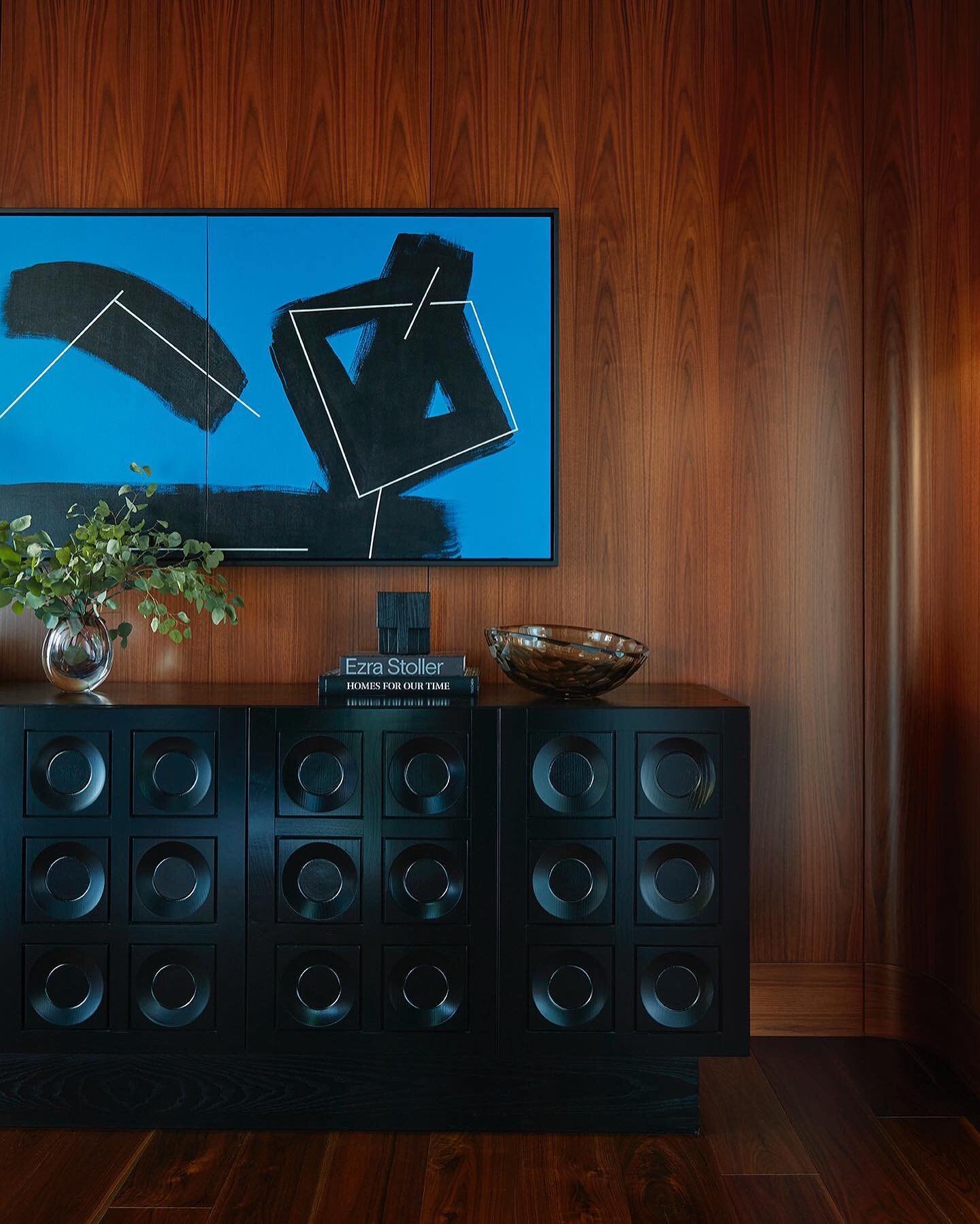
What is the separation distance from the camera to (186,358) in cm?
221

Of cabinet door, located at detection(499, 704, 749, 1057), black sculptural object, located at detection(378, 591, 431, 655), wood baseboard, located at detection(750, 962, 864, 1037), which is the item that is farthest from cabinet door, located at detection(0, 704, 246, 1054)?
wood baseboard, located at detection(750, 962, 864, 1037)

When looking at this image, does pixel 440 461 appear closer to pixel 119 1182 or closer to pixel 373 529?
pixel 373 529

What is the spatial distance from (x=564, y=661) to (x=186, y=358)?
1.13 m

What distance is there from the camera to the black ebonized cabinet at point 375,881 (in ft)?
5.92

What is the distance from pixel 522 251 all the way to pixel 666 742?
1.17m

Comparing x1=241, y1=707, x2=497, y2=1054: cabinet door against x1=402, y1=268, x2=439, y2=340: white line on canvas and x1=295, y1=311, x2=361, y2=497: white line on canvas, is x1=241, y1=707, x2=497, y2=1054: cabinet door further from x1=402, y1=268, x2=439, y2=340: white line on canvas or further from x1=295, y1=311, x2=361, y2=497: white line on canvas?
x1=402, y1=268, x2=439, y2=340: white line on canvas

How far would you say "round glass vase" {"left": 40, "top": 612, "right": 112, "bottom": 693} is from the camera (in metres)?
1.96

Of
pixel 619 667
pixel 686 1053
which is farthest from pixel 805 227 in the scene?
pixel 686 1053

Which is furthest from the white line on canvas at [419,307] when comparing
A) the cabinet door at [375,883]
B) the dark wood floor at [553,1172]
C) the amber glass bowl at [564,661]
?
the dark wood floor at [553,1172]

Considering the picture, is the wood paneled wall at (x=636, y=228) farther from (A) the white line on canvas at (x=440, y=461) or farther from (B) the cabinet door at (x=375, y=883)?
(B) the cabinet door at (x=375, y=883)

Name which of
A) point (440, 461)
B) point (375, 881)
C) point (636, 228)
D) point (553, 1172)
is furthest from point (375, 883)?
point (636, 228)

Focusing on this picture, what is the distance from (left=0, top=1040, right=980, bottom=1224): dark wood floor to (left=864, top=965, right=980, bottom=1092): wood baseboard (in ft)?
0.40

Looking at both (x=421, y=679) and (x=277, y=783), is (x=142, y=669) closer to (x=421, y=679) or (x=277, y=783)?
(x=277, y=783)

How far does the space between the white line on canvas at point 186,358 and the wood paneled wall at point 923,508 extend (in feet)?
4.74
